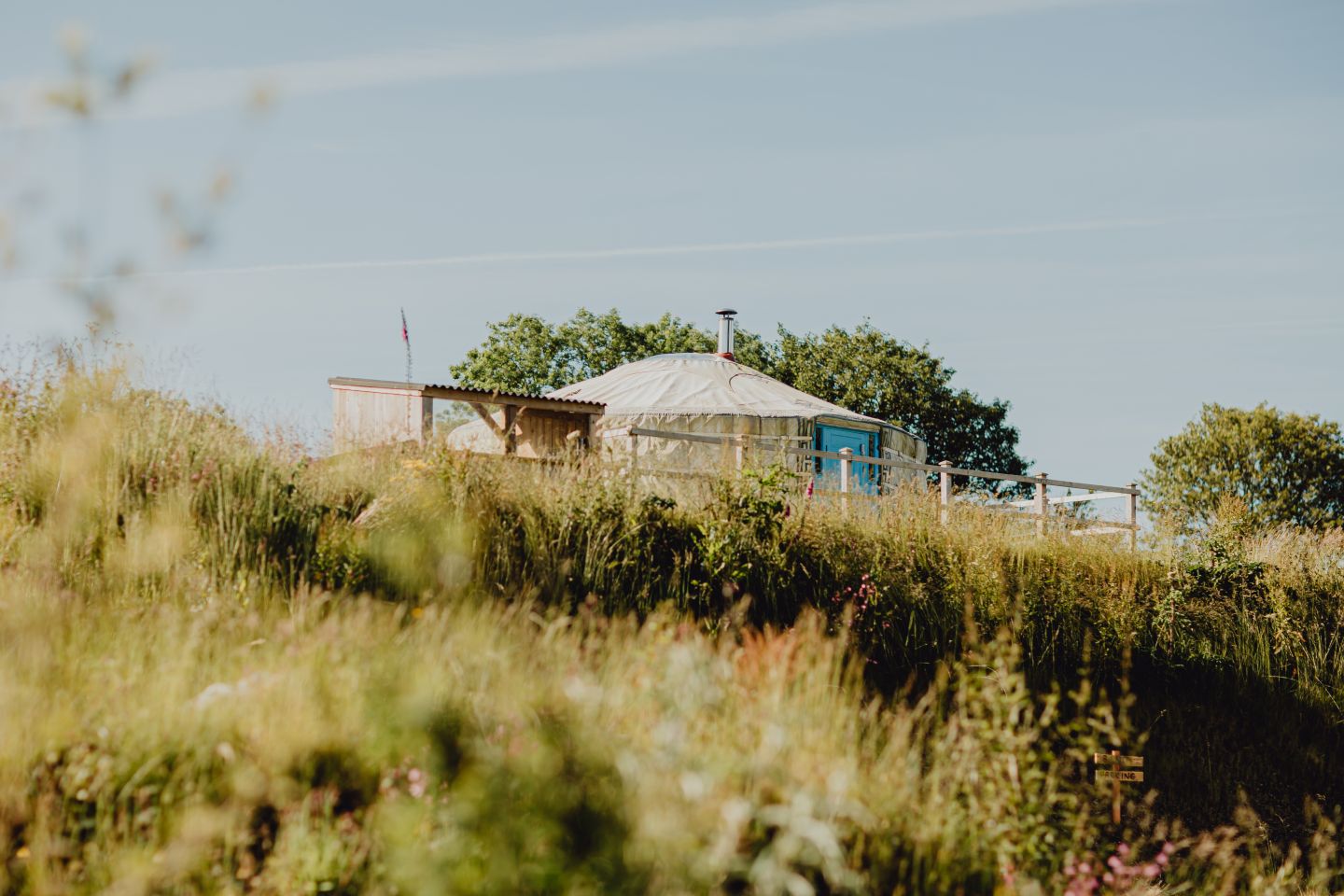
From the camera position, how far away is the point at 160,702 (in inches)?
145

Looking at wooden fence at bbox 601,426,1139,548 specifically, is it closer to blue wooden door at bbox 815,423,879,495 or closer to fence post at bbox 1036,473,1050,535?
fence post at bbox 1036,473,1050,535

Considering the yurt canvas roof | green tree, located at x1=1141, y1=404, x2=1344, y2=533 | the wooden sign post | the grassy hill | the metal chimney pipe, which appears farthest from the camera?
green tree, located at x1=1141, y1=404, x2=1344, y2=533

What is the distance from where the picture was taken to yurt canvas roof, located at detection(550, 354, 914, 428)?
16.8m

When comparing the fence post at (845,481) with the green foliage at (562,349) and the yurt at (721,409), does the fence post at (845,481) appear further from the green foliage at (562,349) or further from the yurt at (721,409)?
the green foliage at (562,349)

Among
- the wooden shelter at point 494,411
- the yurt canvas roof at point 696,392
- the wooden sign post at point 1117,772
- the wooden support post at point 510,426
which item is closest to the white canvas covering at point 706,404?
the yurt canvas roof at point 696,392

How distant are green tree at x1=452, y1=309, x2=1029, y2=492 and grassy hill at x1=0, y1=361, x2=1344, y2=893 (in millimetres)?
16335

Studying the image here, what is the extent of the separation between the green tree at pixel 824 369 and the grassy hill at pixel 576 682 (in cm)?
1634

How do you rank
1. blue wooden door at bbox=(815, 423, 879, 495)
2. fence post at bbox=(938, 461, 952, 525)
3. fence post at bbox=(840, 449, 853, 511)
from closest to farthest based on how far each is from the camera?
fence post at bbox=(840, 449, 853, 511) → fence post at bbox=(938, 461, 952, 525) → blue wooden door at bbox=(815, 423, 879, 495)

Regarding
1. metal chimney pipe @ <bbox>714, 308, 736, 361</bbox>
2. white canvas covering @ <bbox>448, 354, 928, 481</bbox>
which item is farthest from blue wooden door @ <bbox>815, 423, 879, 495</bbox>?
metal chimney pipe @ <bbox>714, 308, 736, 361</bbox>

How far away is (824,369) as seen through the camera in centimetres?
2705

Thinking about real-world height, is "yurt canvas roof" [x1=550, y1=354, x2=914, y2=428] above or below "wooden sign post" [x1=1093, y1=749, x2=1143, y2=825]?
above

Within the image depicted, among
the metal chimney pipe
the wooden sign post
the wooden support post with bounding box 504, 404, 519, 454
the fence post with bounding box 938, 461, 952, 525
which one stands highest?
the metal chimney pipe

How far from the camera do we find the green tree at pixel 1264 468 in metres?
23.3

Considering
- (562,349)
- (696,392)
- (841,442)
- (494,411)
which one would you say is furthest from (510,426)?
(562,349)
